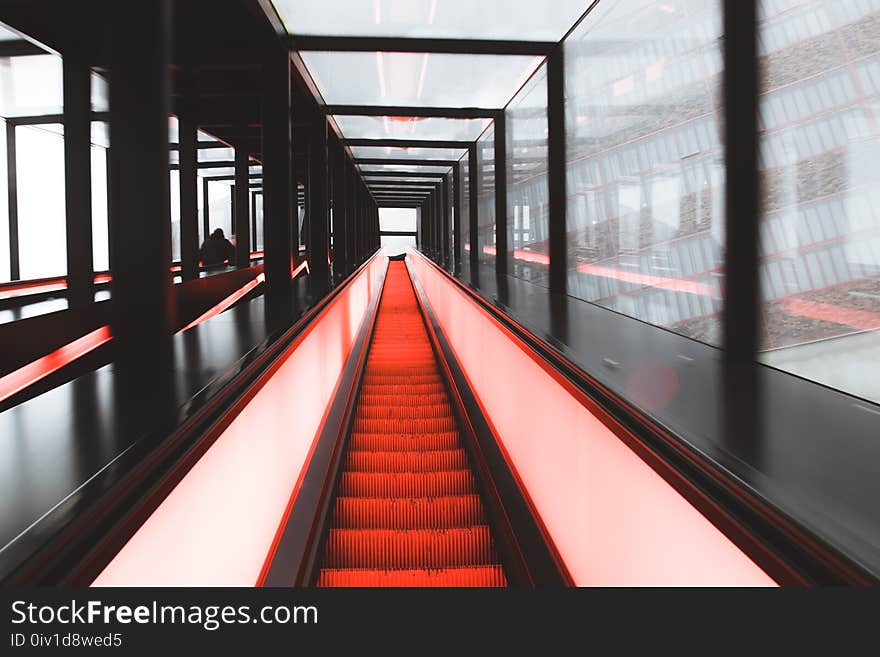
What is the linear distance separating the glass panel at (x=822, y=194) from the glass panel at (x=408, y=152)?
12.8 m

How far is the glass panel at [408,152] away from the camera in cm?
1572

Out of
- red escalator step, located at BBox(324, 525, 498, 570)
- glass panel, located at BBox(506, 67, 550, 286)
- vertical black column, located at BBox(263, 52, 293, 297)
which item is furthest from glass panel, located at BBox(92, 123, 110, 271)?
red escalator step, located at BBox(324, 525, 498, 570)

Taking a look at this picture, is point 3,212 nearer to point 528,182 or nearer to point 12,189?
point 12,189

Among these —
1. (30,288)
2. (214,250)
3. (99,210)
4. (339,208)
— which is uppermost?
(339,208)

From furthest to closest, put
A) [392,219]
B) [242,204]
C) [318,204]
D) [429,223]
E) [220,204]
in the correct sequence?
[392,219] < [429,223] < [220,204] < [242,204] < [318,204]

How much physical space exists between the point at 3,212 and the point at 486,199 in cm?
879

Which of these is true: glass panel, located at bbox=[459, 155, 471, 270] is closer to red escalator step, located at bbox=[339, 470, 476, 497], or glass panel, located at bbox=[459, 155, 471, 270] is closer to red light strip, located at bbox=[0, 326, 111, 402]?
red light strip, located at bbox=[0, 326, 111, 402]

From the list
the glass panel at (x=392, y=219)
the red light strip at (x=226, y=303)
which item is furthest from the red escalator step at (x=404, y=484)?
the glass panel at (x=392, y=219)

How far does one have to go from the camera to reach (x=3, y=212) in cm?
Answer: 1013

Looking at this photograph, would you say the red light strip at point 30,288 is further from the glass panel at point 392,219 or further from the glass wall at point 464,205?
the glass panel at point 392,219

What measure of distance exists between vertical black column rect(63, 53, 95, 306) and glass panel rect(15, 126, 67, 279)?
3.46 m

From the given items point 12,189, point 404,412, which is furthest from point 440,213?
point 404,412

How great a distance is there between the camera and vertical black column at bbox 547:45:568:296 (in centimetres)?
726

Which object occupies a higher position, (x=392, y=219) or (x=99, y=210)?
(x=392, y=219)
